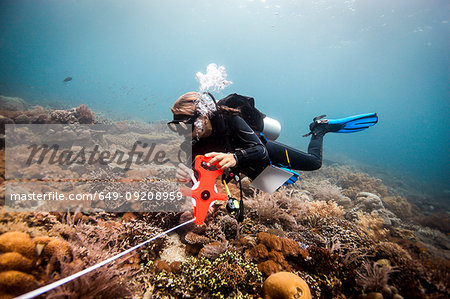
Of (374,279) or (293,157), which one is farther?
(293,157)

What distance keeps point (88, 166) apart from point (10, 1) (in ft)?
275

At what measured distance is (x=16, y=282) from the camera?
→ 1490mm

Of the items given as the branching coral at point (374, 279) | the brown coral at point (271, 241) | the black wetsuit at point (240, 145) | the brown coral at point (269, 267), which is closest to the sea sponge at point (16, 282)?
the black wetsuit at point (240, 145)

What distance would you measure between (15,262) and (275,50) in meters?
86.7

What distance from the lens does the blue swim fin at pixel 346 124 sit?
5.13 m

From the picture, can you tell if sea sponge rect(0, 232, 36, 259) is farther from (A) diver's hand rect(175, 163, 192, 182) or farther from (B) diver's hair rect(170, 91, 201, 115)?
(B) diver's hair rect(170, 91, 201, 115)

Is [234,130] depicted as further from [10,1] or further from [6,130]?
[10,1]

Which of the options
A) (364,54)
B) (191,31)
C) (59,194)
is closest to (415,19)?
(364,54)

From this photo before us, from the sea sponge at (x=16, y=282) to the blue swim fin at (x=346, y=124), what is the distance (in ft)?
20.2

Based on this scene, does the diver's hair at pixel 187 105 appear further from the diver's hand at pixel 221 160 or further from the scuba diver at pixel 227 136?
the diver's hand at pixel 221 160

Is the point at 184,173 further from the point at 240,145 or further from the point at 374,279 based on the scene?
the point at 374,279

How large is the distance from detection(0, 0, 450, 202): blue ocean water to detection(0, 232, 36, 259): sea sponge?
3137 cm

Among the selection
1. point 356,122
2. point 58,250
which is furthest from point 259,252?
point 356,122

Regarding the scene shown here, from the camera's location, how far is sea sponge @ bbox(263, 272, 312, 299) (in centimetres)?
193
